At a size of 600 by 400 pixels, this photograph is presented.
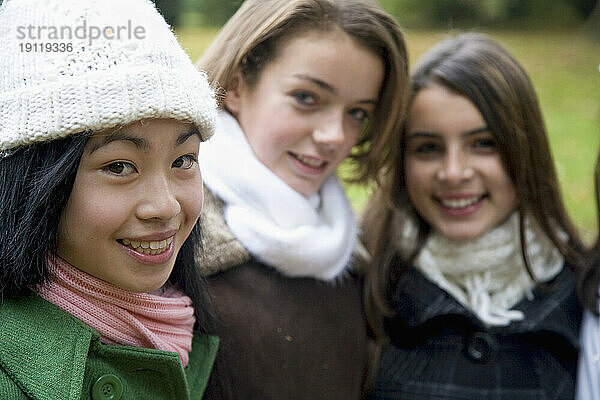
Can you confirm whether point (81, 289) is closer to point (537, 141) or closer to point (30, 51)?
point (30, 51)

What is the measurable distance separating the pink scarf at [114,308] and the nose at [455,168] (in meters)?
1.12

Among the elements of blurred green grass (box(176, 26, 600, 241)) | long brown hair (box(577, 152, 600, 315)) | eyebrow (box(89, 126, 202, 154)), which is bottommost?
blurred green grass (box(176, 26, 600, 241))

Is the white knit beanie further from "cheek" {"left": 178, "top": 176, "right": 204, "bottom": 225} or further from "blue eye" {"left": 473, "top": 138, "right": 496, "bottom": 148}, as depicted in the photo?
"blue eye" {"left": 473, "top": 138, "right": 496, "bottom": 148}

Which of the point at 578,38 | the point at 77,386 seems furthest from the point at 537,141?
the point at 578,38

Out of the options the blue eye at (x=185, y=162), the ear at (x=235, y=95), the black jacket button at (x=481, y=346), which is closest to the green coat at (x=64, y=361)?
the blue eye at (x=185, y=162)

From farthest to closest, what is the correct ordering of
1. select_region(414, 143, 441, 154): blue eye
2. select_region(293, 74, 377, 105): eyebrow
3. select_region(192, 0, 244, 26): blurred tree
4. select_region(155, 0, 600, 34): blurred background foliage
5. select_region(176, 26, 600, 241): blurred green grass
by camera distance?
select_region(155, 0, 600, 34): blurred background foliage < select_region(176, 26, 600, 241): blurred green grass < select_region(192, 0, 244, 26): blurred tree < select_region(414, 143, 441, 154): blue eye < select_region(293, 74, 377, 105): eyebrow

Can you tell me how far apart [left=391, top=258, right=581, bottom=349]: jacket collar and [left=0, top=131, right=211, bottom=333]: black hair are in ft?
4.51

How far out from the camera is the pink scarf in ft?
4.78

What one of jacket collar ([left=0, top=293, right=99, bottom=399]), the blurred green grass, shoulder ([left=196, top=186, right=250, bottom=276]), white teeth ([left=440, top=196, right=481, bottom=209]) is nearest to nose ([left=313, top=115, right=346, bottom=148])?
shoulder ([left=196, top=186, right=250, bottom=276])

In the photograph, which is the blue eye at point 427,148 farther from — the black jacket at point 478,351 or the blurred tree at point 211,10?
the blurred tree at point 211,10

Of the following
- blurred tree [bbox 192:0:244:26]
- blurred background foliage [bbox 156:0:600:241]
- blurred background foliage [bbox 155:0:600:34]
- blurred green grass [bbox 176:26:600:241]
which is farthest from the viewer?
blurred background foliage [bbox 155:0:600:34]

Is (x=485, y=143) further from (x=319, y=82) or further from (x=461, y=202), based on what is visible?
(x=319, y=82)

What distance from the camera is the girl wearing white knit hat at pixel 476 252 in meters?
2.33

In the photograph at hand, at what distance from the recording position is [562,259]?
2.50m
